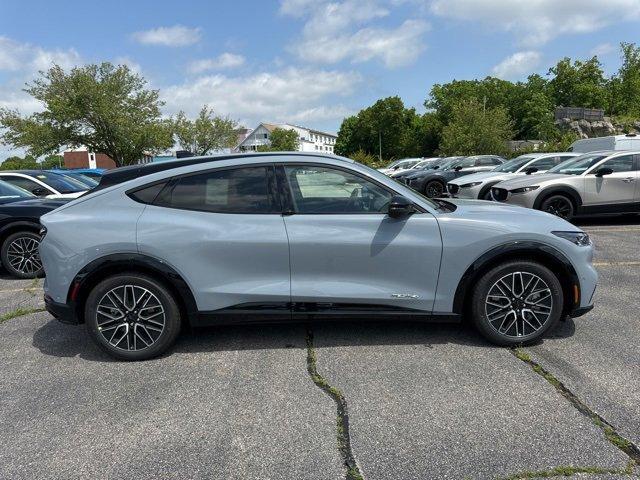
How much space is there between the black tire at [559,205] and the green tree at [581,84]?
64636 millimetres

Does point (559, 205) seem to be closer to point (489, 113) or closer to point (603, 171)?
point (603, 171)

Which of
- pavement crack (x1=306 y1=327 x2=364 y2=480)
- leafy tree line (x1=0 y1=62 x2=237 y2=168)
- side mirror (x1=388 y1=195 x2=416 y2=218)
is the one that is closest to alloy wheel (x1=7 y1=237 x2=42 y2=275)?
pavement crack (x1=306 y1=327 x2=364 y2=480)

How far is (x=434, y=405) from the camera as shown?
280cm

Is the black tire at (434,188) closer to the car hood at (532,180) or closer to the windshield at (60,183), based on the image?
the car hood at (532,180)

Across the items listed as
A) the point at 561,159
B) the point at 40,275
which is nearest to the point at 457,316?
the point at 40,275

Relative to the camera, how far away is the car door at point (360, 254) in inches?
133

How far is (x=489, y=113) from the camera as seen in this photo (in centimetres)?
3609

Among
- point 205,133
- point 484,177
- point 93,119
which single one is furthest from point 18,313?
point 205,133

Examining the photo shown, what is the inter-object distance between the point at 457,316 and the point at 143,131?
34.5m

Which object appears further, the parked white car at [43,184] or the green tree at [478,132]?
the green tree at [478,132]

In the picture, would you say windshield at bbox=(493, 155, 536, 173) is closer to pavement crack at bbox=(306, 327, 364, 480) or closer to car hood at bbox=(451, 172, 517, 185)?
car hood at bbox=(451, 172, 517, 185)

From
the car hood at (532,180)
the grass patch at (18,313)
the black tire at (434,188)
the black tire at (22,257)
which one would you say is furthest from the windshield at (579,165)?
the black tire at (22,257)

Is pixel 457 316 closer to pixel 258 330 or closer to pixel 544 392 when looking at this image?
pixel 544 392

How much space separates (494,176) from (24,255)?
1033 centimetres
